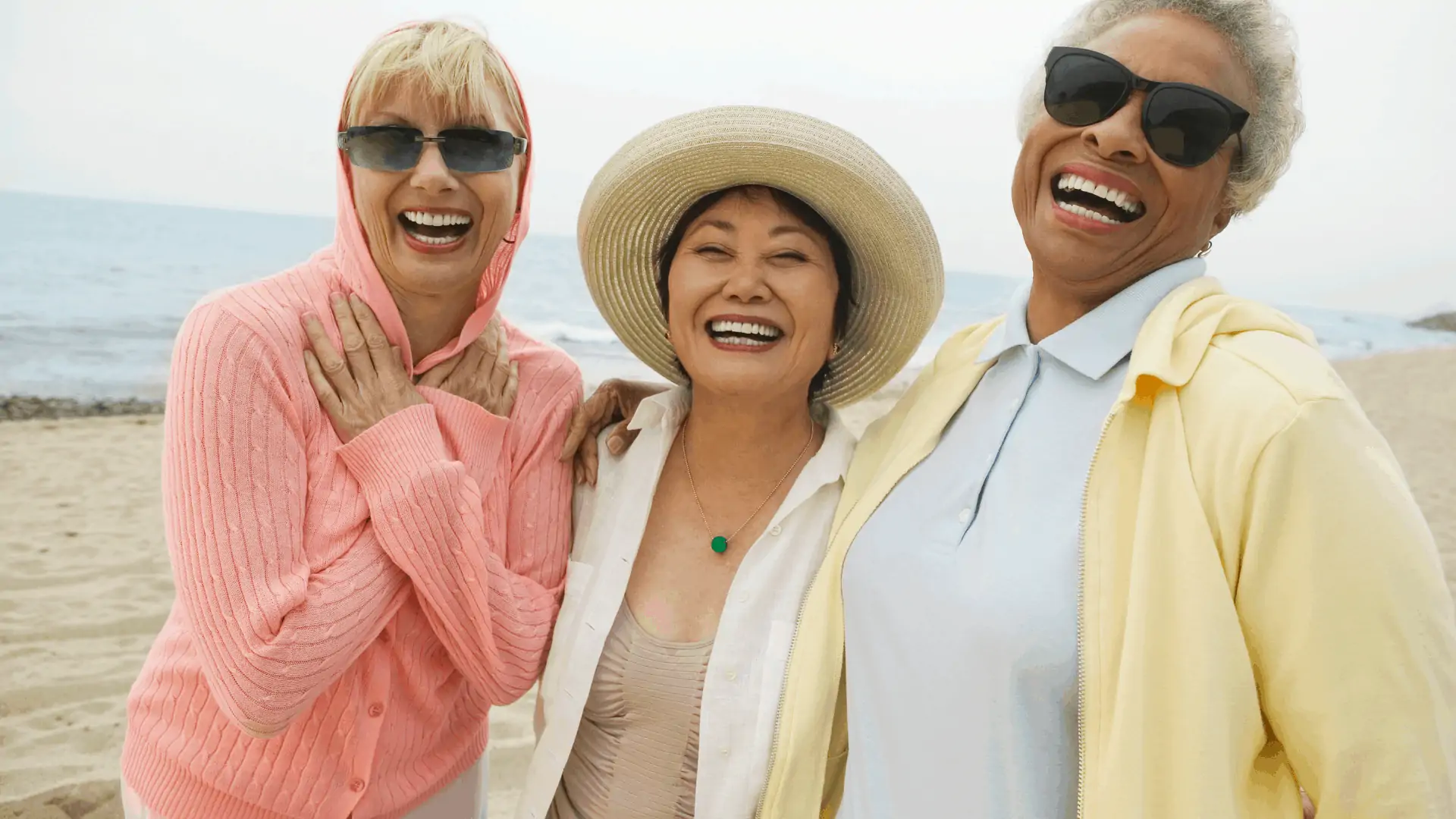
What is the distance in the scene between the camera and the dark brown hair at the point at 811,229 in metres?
2.45

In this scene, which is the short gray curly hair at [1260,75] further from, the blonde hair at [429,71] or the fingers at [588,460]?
the fingers at [588,460]

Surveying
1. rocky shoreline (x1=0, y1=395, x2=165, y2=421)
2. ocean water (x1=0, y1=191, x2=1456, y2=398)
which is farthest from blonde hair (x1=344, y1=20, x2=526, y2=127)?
rocky shoreline (x1=0, y1=395, x2=165, y2=421)

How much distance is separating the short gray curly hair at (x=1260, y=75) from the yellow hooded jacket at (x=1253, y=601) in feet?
1.22

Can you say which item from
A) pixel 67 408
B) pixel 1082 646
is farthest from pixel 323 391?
pixel 67 408

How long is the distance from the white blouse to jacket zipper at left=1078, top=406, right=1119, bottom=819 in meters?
0.70

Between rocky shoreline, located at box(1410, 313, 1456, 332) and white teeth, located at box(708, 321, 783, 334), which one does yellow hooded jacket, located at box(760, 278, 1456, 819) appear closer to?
white teeth, located at box(708, 321, 783, 334)

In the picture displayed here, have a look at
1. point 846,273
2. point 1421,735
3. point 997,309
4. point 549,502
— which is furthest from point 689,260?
point 997,309

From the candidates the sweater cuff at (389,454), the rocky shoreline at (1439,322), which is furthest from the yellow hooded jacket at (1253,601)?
the rocky shoreline at (1439,322)

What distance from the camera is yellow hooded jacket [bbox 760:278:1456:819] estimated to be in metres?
1.48

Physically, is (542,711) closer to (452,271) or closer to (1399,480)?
(452,271)

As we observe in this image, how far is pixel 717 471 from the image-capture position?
8.47 ft

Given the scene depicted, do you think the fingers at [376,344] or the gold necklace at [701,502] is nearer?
the fingers at [376,344]

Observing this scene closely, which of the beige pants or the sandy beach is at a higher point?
the beige pants

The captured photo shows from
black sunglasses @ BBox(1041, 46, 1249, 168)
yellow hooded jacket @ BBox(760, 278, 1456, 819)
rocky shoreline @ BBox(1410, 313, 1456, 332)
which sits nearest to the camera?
yellow hooded jacket @ BBox(760, 278, 1456, 819)
